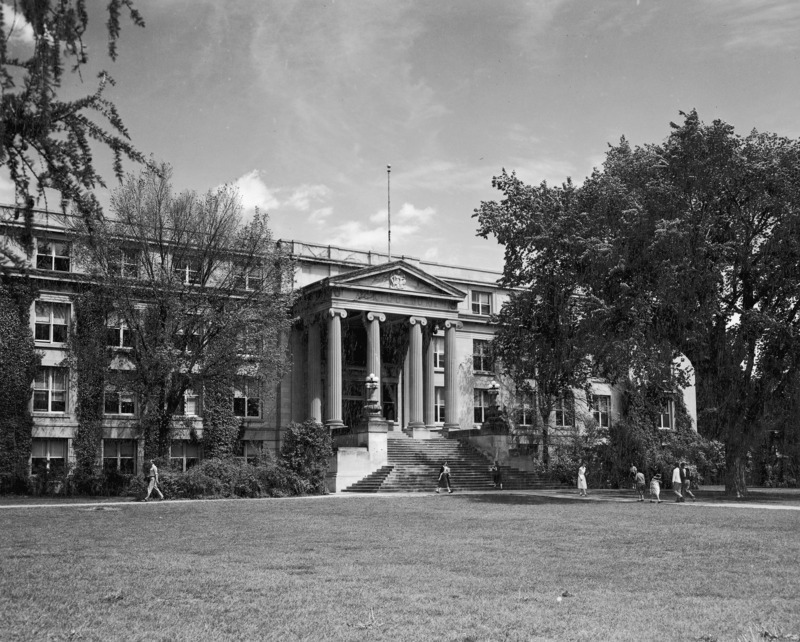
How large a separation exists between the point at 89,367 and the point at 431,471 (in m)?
Result: 17.3

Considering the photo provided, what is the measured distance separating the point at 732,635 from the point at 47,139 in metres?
7.83

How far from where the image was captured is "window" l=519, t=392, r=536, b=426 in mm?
59531

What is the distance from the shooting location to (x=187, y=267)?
44.6 metres

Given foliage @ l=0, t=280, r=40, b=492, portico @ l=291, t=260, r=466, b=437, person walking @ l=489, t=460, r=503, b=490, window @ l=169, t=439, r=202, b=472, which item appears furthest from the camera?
window @ l=169, t=439, r=202, b=472

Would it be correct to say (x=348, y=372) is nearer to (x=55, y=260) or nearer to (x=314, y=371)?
(x=314, y=371)

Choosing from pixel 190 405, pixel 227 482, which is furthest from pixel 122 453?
pixel 227 482

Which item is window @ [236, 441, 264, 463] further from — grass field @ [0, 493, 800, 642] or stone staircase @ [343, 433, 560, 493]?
grass field @ [0, 493, 800, 642]

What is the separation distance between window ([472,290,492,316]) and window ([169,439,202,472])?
2164 cm

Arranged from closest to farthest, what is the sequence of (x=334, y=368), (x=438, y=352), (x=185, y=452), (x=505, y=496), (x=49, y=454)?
1. (x=505, y=496)
2. (x=49, y=454)
3. (x=334, y=368)
4. (x=185, y=452)
5. (x=438, y=352)

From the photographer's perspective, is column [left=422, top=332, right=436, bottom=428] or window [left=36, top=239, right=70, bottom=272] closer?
window [left=36, top=239, right=70, bottom=272]

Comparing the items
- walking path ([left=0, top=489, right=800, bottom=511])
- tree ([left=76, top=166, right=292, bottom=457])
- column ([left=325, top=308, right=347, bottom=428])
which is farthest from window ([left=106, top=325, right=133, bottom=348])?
column ([left=325, top=308, right=347, bottom=428])

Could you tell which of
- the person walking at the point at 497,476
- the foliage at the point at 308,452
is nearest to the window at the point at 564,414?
the person walking at the point at 497,476

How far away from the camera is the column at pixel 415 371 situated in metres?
51.8

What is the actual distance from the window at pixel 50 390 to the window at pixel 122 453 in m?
3.11
